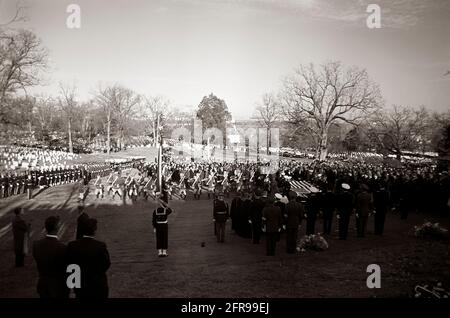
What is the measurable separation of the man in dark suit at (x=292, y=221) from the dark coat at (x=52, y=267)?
20.1ft

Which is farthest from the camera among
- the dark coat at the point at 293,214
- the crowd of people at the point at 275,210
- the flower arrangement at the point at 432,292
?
the dark coat at the point at 293,214

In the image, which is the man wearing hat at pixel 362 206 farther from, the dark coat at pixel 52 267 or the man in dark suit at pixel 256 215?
the dark coat at pixel 52 267

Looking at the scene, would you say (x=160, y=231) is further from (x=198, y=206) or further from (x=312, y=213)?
(x=198, y=206)

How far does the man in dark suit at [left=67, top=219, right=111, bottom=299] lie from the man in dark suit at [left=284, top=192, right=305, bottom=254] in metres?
5.83

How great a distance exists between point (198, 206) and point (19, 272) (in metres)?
11.6

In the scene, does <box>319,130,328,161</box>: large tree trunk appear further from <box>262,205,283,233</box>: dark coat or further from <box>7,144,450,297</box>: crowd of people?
<box>262,205,283,233</box>: dark coat

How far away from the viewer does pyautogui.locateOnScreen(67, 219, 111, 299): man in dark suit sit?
17.5ft

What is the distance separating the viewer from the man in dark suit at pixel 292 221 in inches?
400

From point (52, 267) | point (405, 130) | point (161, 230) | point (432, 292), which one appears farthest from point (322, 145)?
point (52, 267)

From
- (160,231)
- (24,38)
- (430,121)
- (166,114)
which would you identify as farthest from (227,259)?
(166,114)

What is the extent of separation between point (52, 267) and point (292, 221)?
20.7ft

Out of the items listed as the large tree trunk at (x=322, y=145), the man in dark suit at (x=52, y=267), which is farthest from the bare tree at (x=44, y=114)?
the man in dark suit at (x=52, y=267)

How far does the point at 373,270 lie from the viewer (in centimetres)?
820

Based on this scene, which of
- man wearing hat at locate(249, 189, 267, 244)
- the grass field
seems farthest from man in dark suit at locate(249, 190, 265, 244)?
the grass field
